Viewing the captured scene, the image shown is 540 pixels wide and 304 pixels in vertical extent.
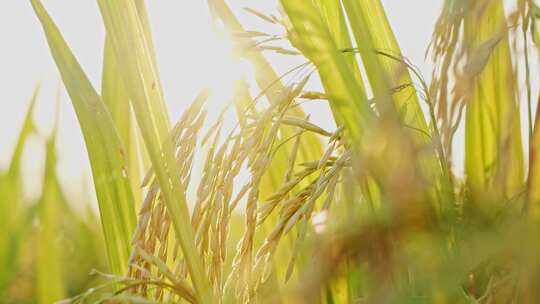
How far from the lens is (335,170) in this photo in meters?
0.88

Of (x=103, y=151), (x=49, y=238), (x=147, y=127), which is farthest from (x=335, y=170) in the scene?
(x=49, y=238)

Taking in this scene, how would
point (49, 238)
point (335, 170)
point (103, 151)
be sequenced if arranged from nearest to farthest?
1. point (335, 170)
2. point (103, 151)
3. point (49, 238)

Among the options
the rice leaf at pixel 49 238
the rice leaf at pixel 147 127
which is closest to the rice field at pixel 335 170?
the rice leaf at pixel 147 127

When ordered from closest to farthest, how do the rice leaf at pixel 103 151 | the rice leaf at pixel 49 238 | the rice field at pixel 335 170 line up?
the rice field at pixel 335 170 < the rice leaf at pixel 103 151 < the rice leaf at pixel 49 238

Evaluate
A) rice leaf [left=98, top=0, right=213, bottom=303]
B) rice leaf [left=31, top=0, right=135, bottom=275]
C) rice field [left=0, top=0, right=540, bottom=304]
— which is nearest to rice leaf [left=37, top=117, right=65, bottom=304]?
rice field [left=0, top=0, right=540, bottom=304]

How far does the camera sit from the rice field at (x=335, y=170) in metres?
0.63

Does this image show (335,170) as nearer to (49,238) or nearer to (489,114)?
(489,114)

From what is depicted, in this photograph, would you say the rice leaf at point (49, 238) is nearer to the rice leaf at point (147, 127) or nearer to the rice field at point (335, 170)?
the rice field at point (335, 170)

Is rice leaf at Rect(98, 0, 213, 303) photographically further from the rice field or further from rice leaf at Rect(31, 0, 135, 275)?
rice leaf at Rect(31, 0, 135, 275)

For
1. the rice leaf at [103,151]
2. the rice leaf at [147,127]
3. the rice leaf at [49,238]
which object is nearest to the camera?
the rice leaf at [147,127]

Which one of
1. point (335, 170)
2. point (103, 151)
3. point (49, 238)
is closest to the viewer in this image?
point (335, 170)

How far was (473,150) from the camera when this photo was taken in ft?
4.51

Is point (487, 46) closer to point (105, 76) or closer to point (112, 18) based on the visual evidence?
point (112, 18)

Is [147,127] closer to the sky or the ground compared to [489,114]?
closer to the sky
